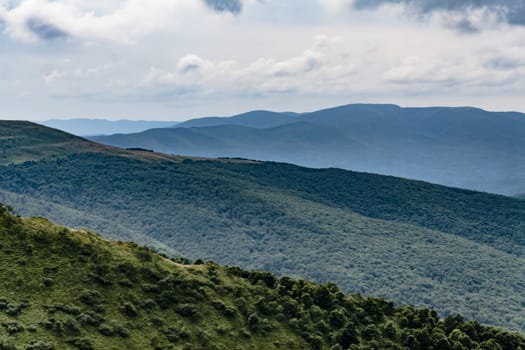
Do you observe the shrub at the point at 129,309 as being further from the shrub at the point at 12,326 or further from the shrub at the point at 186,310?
the shrub at the point at 12,326

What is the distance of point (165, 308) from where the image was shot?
61.8 m

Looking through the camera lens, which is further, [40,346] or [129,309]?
[129,309]

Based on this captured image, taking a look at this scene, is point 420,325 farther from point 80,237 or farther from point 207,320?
point 80,237

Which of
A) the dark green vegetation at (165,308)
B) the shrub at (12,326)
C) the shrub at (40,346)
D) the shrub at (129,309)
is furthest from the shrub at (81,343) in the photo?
the shrub at (129,309)

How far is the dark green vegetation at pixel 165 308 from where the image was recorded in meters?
53.2

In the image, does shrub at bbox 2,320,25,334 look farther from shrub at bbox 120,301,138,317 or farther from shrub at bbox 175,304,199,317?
shrub at bbox 175,304,199,317

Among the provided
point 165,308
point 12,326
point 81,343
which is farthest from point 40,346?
point 165,308

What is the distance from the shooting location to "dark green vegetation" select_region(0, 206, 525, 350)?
175 feet

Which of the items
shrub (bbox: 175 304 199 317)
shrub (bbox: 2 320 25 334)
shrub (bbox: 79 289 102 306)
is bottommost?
shrub (bbox: 175 304 199 317)

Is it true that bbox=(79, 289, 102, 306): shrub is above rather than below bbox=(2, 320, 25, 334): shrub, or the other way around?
above

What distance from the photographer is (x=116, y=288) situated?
60.9 m

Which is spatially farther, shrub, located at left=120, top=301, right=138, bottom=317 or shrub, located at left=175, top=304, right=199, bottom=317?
shrub, located at left=175, top=304, right=199, bottom=317

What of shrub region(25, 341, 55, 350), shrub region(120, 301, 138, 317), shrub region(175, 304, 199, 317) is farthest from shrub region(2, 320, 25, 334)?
shrub region(175, 304, 199, 317)

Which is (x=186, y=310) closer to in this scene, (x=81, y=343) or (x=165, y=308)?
(x=165, y=308)
